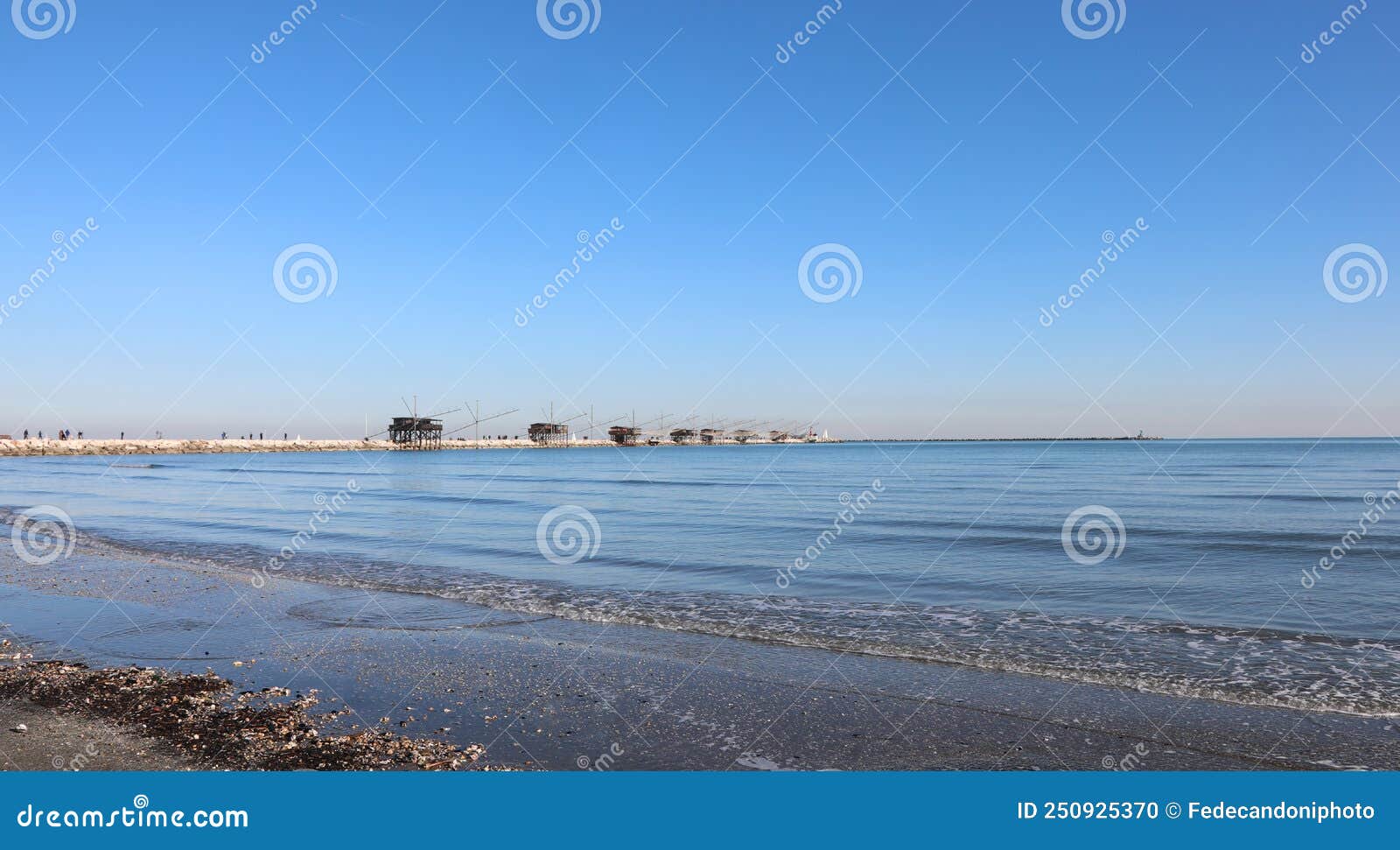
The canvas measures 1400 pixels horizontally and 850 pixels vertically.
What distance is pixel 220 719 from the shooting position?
712cm

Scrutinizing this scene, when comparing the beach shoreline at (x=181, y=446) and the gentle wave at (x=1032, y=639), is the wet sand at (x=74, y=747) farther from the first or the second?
the beach shoreline at (x=181, y=446)

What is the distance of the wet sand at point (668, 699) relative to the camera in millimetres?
6680

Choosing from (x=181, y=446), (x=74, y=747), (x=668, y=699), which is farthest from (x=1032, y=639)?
(x=181, y=446)

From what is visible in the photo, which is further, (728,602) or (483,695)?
(728,602)

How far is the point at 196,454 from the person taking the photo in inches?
4567

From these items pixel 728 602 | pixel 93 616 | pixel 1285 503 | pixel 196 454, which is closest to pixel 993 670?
pixel 728 602

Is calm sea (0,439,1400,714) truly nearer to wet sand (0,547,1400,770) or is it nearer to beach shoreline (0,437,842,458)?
wet sand (0,547,1400,770)

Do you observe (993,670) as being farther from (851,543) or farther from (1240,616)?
(851,543)

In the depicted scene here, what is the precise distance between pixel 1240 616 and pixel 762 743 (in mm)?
9778

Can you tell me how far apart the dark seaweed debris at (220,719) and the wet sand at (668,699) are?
0.29m

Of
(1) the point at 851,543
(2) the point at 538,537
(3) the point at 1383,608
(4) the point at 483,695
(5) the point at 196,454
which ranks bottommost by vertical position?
(3) the point at 1383,608

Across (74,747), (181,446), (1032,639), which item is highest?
(181,446)

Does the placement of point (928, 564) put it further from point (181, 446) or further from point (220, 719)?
point (181, 446)

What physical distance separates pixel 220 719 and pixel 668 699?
13.4ft
